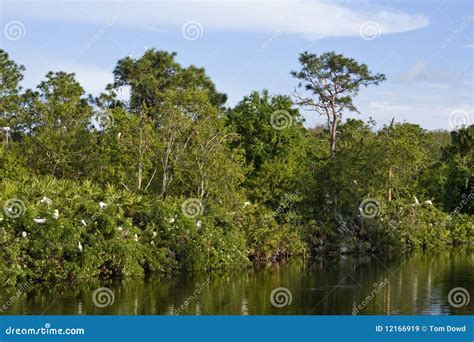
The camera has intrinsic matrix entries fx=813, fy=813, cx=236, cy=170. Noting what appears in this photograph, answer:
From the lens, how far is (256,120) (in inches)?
1271

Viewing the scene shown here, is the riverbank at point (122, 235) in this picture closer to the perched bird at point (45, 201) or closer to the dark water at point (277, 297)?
the perched bird at point (45, 201)

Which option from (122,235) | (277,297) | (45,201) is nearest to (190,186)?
(122,235)

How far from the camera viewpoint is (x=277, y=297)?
1884 centimetres

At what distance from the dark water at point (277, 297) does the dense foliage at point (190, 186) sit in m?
1.16

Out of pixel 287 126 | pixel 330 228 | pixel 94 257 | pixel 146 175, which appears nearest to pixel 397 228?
pixel 330 228

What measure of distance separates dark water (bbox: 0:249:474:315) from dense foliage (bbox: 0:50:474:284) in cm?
116

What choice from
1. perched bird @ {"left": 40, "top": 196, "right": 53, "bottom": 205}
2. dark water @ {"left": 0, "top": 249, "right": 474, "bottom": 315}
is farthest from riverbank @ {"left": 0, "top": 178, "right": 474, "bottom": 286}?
dark water @ {"left": 0, "top": 249, "right": 474, "bottom": 315}

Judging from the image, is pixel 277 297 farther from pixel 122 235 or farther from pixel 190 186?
pixel 190 186

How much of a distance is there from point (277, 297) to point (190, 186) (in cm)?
882

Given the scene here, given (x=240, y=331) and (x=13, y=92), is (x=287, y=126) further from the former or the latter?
(x=240, y=331)

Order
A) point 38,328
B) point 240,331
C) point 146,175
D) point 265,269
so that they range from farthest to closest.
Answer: point 146,175 → point 265,269 → point 240,331 → point 38,328

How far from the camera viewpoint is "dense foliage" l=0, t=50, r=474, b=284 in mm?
20984

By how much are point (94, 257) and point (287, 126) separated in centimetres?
1388

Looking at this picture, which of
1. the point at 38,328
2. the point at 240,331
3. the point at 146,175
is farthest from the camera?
the point at 146,175
